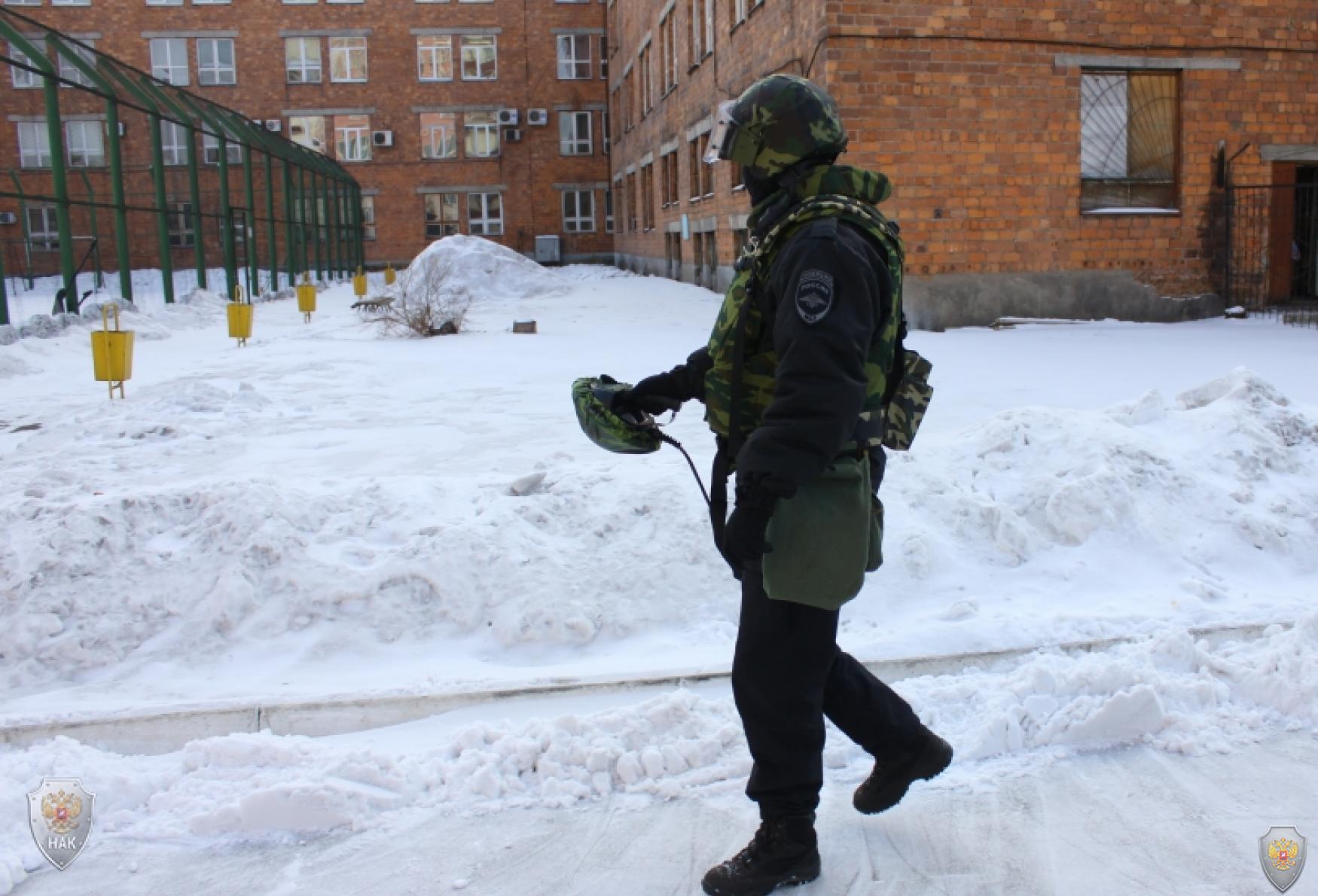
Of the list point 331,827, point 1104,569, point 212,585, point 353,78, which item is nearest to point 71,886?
point 331,827

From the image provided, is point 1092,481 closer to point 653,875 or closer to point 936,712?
point 936,712

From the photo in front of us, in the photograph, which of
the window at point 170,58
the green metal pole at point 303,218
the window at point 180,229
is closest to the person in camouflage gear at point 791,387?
the green metal pole at point 303,218

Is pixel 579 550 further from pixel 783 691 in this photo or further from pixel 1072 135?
pixel 1072 135

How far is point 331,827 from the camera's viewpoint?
2900 millimetres

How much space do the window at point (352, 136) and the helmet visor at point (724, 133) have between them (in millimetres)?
37546

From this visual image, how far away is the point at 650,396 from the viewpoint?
8.95ft

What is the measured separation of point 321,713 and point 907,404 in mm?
2115

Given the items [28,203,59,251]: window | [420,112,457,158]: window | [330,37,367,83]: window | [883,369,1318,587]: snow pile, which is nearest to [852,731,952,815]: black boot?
[883,369,1318,587]: snow pile

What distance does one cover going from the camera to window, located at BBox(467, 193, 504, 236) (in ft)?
126

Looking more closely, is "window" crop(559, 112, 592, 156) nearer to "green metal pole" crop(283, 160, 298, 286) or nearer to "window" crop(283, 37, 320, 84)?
"window" crop(283, 37, 320, 84)

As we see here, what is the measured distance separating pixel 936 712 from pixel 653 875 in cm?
118

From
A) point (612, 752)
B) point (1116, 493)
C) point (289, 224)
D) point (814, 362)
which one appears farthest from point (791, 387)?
point (289, 224)

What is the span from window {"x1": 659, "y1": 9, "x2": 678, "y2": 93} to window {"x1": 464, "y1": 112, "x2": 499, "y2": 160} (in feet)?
40.1

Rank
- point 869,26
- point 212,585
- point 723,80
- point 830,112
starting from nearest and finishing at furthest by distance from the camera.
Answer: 1. point 830,112
2. point 212,585
3. point 869,26
4. point 723,80
